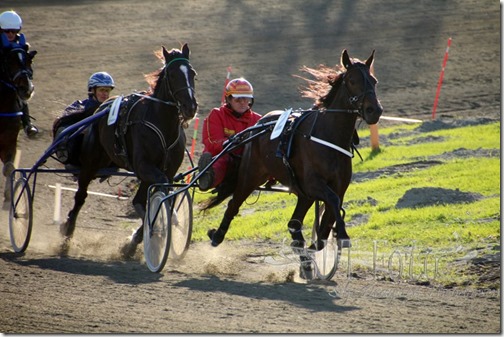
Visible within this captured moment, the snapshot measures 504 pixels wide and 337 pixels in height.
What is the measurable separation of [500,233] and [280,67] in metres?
12.5

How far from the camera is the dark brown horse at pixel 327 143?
8484 millimetres

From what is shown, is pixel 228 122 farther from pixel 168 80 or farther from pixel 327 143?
pixel 327 143

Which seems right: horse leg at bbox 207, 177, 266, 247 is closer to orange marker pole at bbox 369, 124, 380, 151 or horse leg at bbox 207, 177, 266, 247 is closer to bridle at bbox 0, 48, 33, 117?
bridle at bbox 0, 48, 33, 117

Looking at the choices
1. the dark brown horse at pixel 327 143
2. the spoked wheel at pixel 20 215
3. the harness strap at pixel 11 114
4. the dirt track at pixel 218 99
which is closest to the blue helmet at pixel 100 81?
the harness strap at pixel 11 114

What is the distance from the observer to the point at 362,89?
8.48 metres

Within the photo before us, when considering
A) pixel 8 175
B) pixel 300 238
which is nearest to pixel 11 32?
pixel 8 175

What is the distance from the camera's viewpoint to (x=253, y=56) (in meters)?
22.5

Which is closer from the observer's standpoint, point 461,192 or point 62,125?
point 62,125

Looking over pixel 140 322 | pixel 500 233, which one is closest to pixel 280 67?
pixel 500 233

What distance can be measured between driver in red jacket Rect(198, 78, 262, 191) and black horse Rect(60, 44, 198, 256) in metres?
0.31

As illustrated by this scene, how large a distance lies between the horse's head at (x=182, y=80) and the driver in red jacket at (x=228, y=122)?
1.67 feet

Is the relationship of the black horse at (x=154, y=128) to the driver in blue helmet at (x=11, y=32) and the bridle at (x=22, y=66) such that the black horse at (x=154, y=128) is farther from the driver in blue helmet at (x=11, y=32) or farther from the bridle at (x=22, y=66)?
the driver in blue helmet at (x=11, y=32)

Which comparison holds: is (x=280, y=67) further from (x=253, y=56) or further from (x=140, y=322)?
(x=140, y=322)

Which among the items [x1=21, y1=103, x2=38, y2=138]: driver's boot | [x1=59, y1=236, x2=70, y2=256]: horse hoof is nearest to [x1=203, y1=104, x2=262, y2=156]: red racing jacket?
[x1=59, y1=236, x2=70, y2=256]: horse hoof
